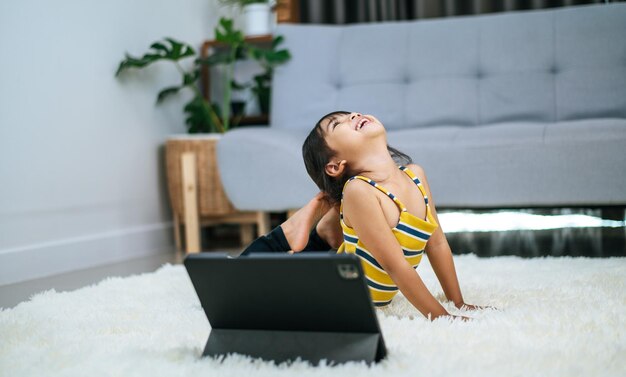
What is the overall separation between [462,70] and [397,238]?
144cm

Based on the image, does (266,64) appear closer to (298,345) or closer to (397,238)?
(397,238)

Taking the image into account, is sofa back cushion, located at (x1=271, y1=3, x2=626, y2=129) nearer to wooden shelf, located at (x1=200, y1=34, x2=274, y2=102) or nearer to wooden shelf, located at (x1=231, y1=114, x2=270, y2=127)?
wooden shelf, located at (x1=200, y1=34, x2=274, y2=102)

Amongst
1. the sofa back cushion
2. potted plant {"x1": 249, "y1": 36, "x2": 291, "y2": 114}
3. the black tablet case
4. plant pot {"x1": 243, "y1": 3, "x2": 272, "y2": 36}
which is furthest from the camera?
plant pot {"x1": 243, "y1": 3, "x2": 272, "y2": 36}

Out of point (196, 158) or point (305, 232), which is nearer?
point (305, 232)

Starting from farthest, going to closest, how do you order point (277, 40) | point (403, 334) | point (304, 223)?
point (277, 40), point (304, 223), point (403, 334)

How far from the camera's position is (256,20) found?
3162 mm

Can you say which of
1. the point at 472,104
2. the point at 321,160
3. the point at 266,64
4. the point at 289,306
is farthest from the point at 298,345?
the point at 266,64

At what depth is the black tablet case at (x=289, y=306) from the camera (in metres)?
0.93

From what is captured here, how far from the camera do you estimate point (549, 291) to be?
4.75 feet

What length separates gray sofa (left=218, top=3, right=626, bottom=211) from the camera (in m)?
2.04

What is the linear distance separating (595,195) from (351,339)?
125cm

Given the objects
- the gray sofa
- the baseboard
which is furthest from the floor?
the gray sofa

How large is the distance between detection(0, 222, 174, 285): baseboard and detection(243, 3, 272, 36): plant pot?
2.95ft

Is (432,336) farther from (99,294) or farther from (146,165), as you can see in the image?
(146,165)
